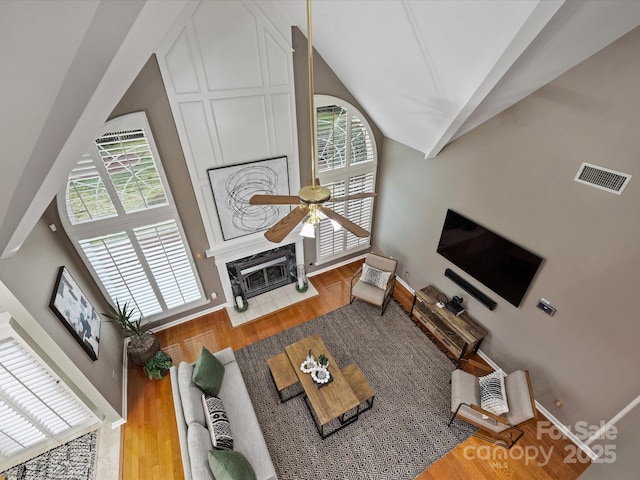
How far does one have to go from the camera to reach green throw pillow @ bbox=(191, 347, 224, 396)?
3748 millimetres

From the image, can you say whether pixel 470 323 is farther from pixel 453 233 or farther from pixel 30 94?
pixel 30 94

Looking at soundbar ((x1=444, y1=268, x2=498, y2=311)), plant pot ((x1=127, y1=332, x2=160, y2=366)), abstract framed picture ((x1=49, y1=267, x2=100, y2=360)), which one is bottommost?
plant pot ((x1=127, y1=332, x2=160, y2=366))

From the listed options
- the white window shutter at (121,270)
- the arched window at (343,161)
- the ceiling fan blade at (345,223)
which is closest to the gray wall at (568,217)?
the arched window at (343,161)

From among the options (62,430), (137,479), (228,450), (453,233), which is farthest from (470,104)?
(62,430)

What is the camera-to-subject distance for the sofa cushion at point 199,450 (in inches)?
114

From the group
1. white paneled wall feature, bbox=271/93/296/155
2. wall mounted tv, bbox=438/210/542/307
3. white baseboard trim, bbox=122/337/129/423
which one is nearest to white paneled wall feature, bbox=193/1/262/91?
white paneled wall feature, bbox=271/93/296/155

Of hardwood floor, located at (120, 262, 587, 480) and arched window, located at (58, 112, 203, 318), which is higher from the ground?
arched window, located at (58, 112, 203, 318)

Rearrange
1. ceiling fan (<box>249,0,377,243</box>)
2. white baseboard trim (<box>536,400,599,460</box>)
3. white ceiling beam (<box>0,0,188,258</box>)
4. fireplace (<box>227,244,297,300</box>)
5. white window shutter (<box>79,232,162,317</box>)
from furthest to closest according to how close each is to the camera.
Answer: fireplace (<box>227,244,297,300</box>)
white window shutter (<box>79,232,162,317</box>)
white baseboard trim (<box>536,400,599,460</box>)
ceiling fan (<box>249,0,377,243</box>)
white ceiling beam (<box>0,0,188,258</box>)

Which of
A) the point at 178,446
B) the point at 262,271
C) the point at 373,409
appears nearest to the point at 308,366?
the point at 373,409

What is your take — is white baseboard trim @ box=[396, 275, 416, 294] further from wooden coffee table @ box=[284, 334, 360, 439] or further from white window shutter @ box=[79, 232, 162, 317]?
white window shutter @ box=[79, 232, 162, 317]

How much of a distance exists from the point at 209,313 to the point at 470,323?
14.9ft

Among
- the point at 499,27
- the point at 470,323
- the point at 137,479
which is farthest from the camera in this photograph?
A: the point at 470,323

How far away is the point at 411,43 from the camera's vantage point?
2.76 metres

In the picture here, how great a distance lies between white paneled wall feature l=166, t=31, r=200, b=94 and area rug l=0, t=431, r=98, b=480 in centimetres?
462
